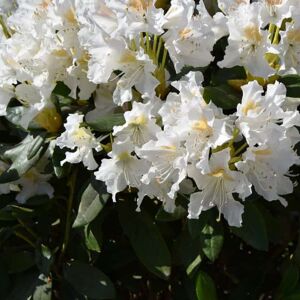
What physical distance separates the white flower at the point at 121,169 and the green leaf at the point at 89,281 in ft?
1.04

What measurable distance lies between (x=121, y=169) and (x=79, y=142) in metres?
0.11

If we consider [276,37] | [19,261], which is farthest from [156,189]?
[19,261]

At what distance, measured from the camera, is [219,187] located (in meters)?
1.48

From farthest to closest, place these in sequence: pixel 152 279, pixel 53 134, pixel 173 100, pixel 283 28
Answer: pixel 152 279 → pixel 53 134 → pixel 283 28 → pixel 173 100

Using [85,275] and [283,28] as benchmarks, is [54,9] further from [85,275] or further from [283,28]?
[85,275]

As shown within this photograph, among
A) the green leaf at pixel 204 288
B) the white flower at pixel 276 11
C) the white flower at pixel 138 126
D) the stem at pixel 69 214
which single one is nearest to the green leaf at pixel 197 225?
the green leaf at pixel 204 288

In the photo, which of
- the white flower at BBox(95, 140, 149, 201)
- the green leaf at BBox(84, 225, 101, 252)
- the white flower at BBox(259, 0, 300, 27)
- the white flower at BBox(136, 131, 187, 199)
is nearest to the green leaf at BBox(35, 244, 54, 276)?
the green leaf at BBox(84, 225, 101, 252)

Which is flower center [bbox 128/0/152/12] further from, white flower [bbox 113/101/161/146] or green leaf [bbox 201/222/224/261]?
green leaf [bbox 201/222/224/261]

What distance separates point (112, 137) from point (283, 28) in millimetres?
447

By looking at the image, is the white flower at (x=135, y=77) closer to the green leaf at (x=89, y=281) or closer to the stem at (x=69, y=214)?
the stem at (x=69, y=214)

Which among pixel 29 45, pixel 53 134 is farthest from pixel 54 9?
pixel 53 134

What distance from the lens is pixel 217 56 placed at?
69.9 inches

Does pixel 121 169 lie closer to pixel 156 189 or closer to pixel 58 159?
pixel 156 189

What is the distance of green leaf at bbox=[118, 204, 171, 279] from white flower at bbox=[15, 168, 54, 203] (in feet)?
0.65
